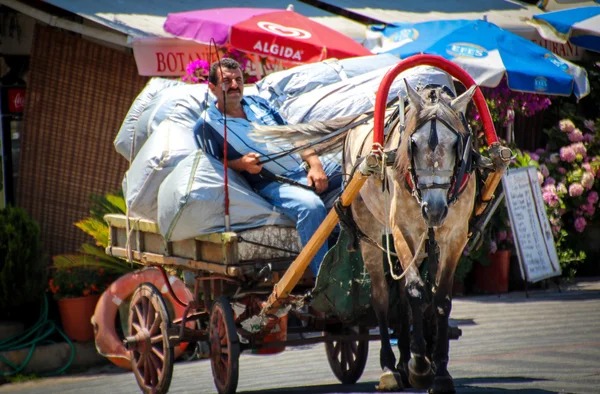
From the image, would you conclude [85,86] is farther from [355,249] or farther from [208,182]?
[355,249]

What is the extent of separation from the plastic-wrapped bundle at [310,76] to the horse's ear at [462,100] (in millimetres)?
1988

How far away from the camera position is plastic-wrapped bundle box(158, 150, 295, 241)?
652 cm

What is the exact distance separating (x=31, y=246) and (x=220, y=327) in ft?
13.6

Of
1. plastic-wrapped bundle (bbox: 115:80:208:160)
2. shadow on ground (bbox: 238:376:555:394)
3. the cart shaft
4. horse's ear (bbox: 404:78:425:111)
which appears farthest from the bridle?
plastic-wrapped bundle (bbox: 115:80:208:160)

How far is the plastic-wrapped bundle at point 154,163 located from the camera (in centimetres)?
714

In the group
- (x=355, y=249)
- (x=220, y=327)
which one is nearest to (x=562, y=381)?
(x=355, y=249)

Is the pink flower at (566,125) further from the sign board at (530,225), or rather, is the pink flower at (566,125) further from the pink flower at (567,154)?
the sign board at (530,225)

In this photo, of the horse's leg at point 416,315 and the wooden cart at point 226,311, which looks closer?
the horse's leg at point 416,315

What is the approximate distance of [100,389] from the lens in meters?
8.53

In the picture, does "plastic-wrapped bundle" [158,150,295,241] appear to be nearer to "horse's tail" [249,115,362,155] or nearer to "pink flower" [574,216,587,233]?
"horse's tail" [249,115,362,155]

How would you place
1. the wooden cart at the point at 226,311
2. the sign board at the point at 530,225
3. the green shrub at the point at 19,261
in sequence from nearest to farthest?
the wooden cart at the point at 226,311, the green shrub at the point at 19,261, the sign board at the point at 530,225


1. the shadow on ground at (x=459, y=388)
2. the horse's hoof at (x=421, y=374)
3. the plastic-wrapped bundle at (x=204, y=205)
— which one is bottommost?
the shadow on ground at (x=459, y=388)

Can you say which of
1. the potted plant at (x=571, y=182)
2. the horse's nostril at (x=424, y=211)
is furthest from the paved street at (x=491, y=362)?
the horse's nostril at (x=424, y=211)

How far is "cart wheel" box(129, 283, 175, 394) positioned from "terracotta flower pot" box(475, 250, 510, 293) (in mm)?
5246
